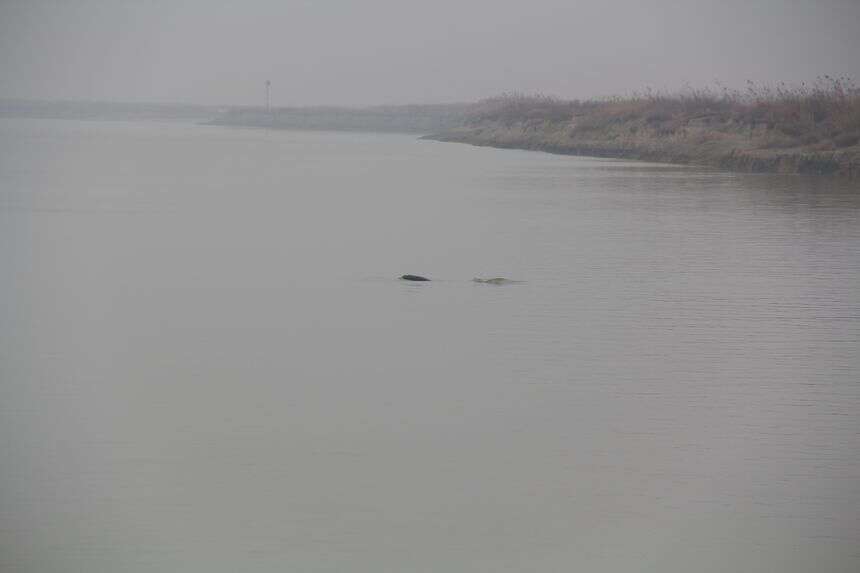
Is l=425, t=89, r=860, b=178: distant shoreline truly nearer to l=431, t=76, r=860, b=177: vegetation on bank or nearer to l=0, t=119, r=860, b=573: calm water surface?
l=431, t=76, r=860, b=177: vegetation on bank

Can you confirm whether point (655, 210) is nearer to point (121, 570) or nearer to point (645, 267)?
point (645, 267)

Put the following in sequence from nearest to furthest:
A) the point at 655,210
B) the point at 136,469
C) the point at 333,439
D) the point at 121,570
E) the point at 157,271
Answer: the point at 121,570 < the point at 136,469 < the point at 333,439 < the point at 157,271 < the point at 655,210

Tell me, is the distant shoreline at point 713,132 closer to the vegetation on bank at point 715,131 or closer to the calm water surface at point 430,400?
the vegetation on bank at point 715,131

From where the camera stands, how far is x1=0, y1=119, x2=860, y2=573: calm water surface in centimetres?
696

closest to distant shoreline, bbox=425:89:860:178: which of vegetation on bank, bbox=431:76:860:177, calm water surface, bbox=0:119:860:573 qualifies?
vegetation on bank, bbox=431:76:860:177

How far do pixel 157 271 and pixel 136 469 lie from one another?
26.4ft

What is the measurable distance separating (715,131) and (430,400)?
3526 cm

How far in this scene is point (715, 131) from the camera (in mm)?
43406

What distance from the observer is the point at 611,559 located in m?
6.77

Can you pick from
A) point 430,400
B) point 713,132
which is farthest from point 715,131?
point 430,400

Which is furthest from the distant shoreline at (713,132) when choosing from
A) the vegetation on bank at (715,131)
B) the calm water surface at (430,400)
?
the calm water surface at (430,400)

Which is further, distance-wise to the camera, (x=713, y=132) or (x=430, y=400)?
(x=713, y=132)

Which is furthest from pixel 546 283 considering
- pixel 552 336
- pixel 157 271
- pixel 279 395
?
pixel 279 395

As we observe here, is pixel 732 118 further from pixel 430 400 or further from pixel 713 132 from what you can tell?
pixel 430 400
